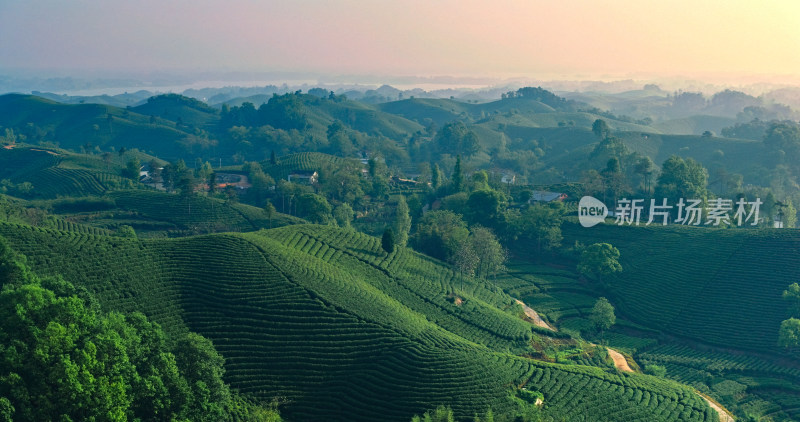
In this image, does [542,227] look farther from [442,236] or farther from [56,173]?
[56,173]

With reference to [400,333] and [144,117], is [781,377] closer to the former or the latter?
[400,333]

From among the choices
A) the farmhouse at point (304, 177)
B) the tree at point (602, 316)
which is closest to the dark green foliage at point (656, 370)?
the tree at point (602, 316)

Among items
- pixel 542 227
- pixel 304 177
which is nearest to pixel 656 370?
pixel 542 227

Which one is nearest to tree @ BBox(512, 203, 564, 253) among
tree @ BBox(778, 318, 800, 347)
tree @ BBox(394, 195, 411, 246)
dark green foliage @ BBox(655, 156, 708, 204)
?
tree @ BBox(394, 195, 411, 246)

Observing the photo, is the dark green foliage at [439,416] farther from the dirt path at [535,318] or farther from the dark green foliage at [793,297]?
the dark green foliage at [793,297]

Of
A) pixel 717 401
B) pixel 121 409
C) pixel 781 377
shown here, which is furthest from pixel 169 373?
pixel 781 377
